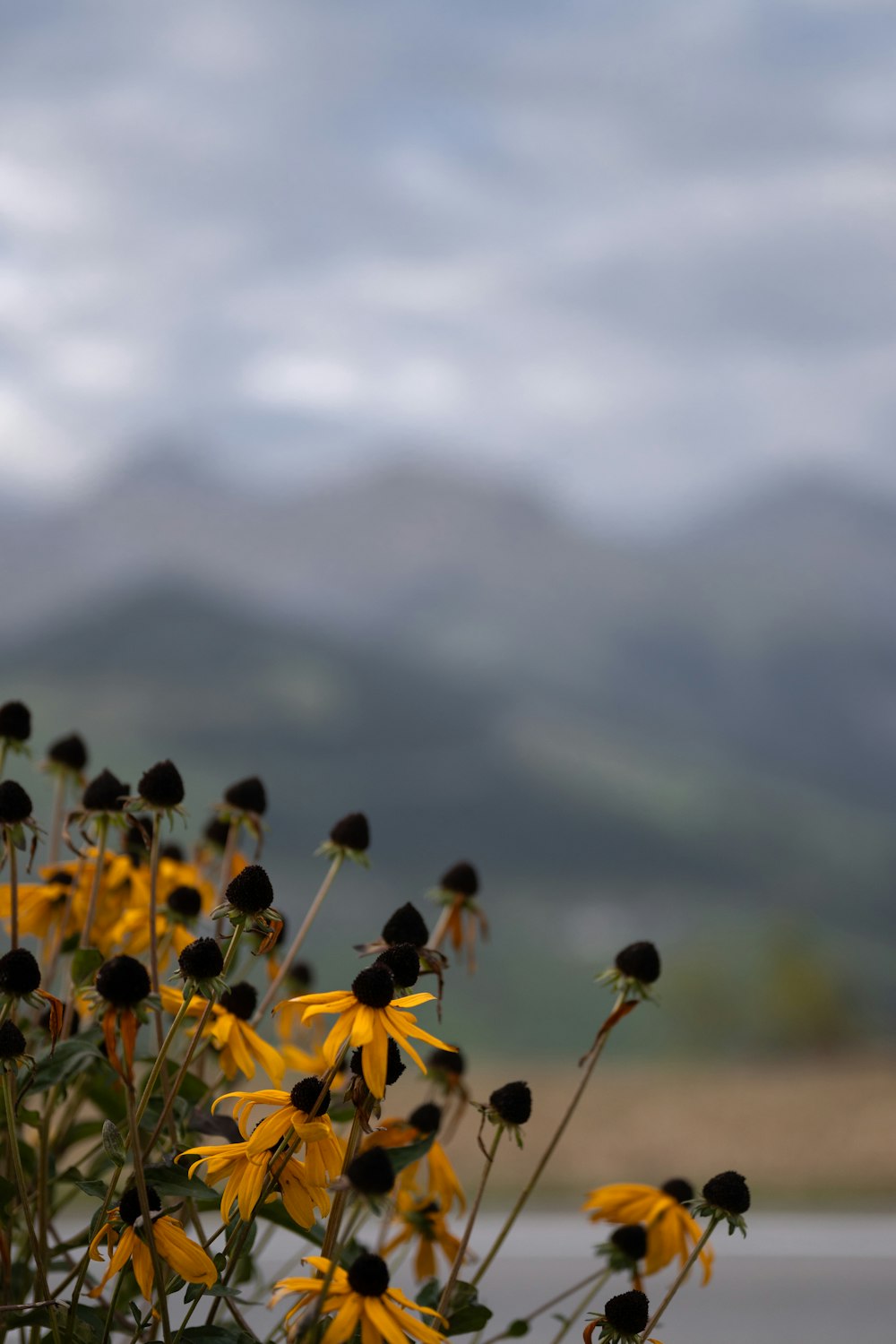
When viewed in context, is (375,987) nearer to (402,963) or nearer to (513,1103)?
(402,963)

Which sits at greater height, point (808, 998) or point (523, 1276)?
point (808, 998)

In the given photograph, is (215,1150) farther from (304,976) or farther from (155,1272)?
(304,976)

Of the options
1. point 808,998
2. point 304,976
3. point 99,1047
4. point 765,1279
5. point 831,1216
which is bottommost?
point 99,1047

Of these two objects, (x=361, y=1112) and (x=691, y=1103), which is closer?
(x=361, y=1112)

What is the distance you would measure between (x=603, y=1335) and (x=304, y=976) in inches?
20.7

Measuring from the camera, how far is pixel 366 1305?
48 cm

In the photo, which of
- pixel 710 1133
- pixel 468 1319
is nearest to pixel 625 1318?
pixel 468 1319

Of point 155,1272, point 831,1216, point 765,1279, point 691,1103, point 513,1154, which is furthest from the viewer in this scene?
point 691,1103

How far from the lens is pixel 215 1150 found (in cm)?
55

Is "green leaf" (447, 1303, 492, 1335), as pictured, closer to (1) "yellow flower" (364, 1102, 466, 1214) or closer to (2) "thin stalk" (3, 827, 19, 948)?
(1) "yellow flower" (364, 1102, 466, 1214)

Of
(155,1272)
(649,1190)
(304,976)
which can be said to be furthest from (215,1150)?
(304,976)

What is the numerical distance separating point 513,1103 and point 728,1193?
10 centimetres

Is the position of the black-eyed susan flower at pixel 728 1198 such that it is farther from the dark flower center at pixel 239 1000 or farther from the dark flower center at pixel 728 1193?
the dark flower center at pixel 239 1000

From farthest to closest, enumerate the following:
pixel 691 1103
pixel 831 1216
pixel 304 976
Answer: pixel 691 1103, pixel 831 1216, pixel 304 976
